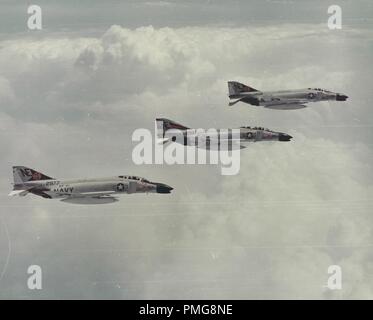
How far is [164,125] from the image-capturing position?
20.2 meters

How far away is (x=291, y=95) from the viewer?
20750 millimetres

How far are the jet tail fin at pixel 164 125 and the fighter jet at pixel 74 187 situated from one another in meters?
1.03

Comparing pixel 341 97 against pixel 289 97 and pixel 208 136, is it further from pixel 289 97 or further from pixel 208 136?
pixel 208 136

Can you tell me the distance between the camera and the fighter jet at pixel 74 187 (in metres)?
20.0

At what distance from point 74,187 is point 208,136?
281cm

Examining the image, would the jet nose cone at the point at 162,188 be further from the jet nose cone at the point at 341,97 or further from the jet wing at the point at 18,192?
the jet nose cone at the point at 341,97

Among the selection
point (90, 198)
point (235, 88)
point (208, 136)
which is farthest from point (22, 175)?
point (235, 88)

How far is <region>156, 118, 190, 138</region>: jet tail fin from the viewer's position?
20.2 m

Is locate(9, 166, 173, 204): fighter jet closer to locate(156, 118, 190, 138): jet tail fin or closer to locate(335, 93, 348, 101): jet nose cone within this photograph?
locate(156, 118, 190, 138): jet tail fin

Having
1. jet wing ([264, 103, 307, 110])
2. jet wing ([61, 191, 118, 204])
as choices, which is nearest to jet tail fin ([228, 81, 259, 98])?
jet wing ([264, 103, 307, 110])

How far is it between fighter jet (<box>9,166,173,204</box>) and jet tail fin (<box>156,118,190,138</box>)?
40.6 inches

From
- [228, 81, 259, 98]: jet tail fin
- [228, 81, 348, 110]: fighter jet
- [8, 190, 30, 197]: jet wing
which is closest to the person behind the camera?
[8, 190, 30, 197]: jet wing
